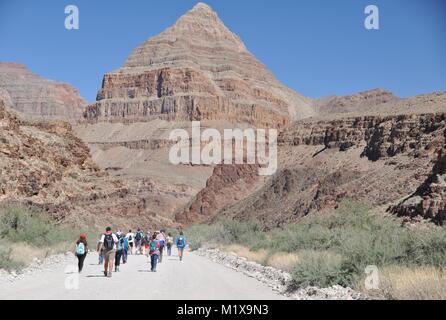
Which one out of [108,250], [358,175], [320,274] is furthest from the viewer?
[358,175]

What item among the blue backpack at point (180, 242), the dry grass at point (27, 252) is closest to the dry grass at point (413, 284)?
the dry grass at point (27, 252)

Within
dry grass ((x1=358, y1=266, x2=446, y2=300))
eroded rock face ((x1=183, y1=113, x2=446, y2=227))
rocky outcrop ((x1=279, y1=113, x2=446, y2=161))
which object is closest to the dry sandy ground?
dry grass ((x1=358, y1=266, x2=446, y2=300))

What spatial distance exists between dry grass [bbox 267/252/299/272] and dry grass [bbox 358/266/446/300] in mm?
6248

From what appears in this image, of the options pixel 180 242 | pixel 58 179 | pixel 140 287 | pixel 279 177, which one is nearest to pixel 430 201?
pixel 180 242

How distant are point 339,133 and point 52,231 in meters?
53.2

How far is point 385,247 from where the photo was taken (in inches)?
598

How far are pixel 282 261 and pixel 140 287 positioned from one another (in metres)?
6.99

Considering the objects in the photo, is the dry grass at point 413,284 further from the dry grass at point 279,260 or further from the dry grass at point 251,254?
the dry grass at point 251,254

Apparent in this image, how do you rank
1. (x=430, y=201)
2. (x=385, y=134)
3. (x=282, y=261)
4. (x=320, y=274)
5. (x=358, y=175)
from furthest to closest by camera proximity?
1. (x=385, y=134)
2. (x=358, y=175)
3. (x=430, y=201)
4. (x=282, y=261)
5. (x=320, y=274)

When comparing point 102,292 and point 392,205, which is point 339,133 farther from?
point 102,292

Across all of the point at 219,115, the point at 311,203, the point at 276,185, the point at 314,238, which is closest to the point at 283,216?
the point at 311,203

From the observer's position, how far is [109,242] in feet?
62.4

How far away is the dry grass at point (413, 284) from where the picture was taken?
10844 mm

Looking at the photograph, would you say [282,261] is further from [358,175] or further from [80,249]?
[358,175]
